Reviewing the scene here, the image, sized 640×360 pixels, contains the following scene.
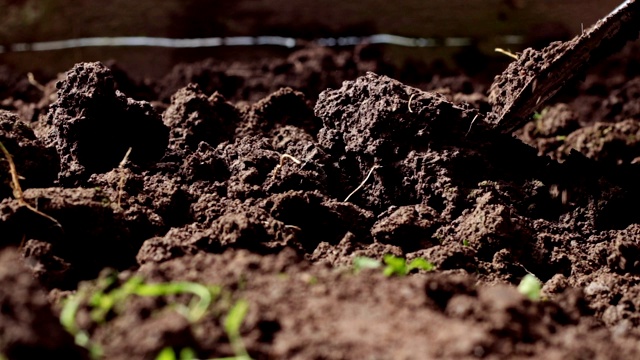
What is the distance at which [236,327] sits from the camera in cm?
113

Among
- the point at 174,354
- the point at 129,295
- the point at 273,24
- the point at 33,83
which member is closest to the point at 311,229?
the point at 129,295

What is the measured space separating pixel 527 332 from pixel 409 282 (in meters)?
0.21

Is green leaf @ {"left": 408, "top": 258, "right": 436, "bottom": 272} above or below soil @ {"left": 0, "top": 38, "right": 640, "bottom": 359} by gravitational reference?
below

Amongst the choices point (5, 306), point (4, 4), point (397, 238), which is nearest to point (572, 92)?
point (397, 238)

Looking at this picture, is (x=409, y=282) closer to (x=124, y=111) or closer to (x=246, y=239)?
(x=246, y=239)

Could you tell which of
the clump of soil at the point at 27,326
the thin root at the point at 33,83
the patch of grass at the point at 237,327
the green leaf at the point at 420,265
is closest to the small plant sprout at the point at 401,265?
the green leaf at the point at 420,265

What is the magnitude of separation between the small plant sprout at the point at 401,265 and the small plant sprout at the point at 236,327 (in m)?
0.30

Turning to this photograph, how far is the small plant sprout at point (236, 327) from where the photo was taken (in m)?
1.11

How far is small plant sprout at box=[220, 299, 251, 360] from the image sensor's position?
3.64 feet

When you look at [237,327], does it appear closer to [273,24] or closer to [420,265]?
[420,265]

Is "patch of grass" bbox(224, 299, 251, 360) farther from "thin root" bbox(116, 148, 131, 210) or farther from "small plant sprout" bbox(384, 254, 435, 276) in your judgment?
"thin root" bbox(116, 148, 131, 210)

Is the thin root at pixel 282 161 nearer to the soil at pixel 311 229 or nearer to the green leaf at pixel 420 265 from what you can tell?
the soil at pixel 311 229

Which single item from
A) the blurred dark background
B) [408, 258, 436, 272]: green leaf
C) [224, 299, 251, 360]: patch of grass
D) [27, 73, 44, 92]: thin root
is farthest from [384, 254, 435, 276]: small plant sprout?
the blurred dark background

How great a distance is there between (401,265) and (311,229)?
0.43m
